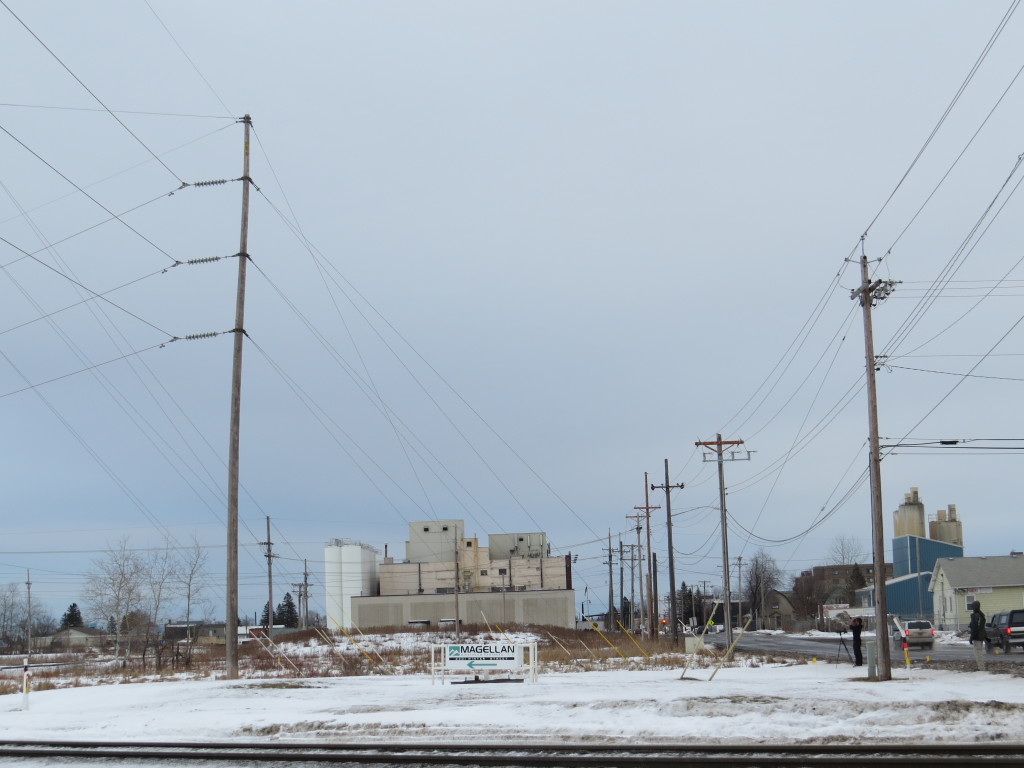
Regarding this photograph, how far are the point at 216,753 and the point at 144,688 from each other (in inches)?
583

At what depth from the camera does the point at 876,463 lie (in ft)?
94.3

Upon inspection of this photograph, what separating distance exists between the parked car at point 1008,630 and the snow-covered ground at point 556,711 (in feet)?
50.7

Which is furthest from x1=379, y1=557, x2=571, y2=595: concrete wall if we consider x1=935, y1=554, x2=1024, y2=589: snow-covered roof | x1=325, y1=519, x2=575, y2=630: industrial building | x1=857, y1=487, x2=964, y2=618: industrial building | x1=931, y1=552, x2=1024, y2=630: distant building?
x1=935, y1=554, x2=1024, y2=589: snow-covered roof

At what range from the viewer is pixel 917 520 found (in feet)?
344

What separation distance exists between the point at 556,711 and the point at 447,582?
97076 millimetres

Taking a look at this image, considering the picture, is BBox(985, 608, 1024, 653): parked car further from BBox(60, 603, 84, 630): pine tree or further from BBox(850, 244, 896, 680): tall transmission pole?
BBox(60, 603, 84, 630): pine tree

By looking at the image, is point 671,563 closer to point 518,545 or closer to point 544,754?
Answer: point 544,754

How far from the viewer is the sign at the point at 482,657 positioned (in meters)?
29.3

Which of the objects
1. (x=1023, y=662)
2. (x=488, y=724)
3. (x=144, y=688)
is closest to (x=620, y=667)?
(x=1023, y=662)

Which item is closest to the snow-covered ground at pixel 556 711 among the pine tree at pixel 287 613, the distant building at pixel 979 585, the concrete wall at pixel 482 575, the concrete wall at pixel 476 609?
the distant building at pixel 979 585

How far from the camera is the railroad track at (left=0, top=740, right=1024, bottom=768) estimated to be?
1339 cm

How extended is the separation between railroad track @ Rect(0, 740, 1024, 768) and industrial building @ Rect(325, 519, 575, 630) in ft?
296

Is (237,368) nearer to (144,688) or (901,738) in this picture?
(144,688)

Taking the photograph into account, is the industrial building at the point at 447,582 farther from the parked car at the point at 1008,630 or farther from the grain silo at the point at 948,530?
the parked car at the point at 1008,630
